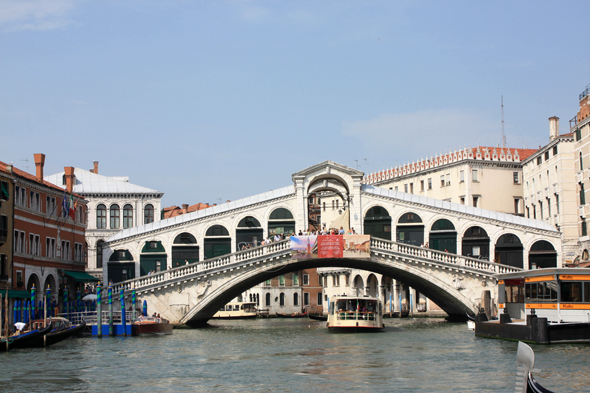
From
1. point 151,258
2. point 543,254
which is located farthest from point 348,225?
point 151,258

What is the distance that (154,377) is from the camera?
72.8ft

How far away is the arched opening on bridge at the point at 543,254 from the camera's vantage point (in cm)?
4469

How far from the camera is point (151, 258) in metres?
45.2

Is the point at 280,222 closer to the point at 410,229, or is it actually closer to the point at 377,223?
the point at 377,223

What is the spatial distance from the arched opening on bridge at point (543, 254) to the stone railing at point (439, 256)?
266 cm

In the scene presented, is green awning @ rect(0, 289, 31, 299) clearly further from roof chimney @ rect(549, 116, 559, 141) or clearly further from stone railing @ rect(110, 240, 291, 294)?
roof chimney @ rect(549, 116, 559, 141)

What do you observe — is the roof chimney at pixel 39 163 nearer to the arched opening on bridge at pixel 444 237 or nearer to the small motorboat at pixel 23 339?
the small motorboat at pixel 23 339

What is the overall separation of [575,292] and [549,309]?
3.58ft

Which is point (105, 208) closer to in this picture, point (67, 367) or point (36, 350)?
point (36, 350)

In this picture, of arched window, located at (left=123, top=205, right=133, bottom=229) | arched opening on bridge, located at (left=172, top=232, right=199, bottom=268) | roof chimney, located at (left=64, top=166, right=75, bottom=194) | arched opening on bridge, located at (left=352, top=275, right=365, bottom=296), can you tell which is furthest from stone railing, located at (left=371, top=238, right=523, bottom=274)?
arched opening on bridge, located at (left=352, top=275, right=365, bottom=296)

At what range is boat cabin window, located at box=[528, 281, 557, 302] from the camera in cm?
2961

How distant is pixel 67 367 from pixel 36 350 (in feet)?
18.0

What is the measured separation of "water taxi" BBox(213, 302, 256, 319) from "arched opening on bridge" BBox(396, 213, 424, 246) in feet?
90.2

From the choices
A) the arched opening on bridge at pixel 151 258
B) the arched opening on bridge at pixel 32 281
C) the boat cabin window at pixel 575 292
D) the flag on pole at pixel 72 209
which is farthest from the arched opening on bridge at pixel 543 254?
the arched opening on bridge at pixel 32 281
